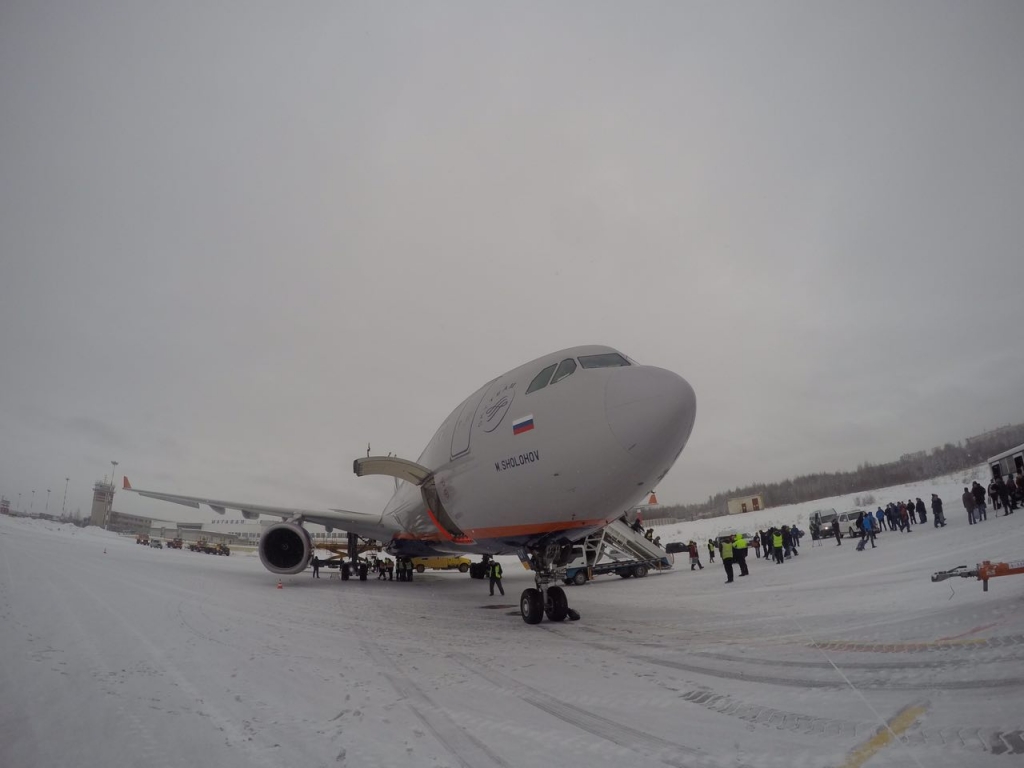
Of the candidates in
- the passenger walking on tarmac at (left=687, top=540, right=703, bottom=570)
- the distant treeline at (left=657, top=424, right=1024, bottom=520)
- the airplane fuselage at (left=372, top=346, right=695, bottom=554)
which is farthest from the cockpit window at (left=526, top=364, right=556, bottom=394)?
the distant treeline at (left=657, top=424, right=1024, bottom=520)

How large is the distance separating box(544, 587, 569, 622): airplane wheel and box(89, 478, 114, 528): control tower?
7705cm

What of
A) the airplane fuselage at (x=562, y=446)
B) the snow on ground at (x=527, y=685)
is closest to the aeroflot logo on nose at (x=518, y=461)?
the airplane fuselage at (x=562, y=446)

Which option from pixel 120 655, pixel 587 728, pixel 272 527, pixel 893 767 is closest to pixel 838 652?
pixel 893 767

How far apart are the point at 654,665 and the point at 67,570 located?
15.9m

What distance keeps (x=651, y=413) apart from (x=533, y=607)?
4.09 m

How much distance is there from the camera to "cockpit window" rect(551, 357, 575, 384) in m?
6.93

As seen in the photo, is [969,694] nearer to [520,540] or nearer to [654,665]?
[654,665]

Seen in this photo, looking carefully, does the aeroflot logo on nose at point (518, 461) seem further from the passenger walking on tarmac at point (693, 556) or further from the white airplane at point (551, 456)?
the passenger walking on tarmac at point (693, 556)

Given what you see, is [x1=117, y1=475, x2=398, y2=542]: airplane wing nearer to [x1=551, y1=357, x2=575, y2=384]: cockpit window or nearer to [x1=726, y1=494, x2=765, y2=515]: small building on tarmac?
[x1=551, y1=357, x2=575, y2=384]: cockpit window

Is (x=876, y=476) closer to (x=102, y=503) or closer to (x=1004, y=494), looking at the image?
(x=1004, y=494)

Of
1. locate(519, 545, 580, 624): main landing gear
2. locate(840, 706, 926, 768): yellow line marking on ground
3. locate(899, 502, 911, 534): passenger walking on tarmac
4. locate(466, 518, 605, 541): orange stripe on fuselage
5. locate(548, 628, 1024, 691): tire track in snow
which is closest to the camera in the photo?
locate(840, 706, 926, 768): yellow line marking on ground

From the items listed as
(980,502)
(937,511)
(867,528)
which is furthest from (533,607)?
(980,502)

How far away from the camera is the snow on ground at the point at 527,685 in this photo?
2811 mm

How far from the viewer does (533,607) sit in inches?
308
